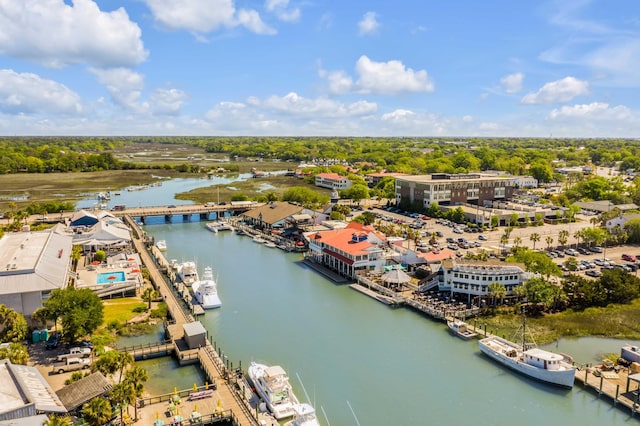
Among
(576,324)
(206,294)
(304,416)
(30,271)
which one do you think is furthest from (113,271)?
(576,324)

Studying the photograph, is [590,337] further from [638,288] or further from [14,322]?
[14,322]

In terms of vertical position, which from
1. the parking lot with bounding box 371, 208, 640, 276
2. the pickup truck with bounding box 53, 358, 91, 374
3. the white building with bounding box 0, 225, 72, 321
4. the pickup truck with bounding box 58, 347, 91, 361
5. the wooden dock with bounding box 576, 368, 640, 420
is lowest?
the wooden dock with bounding box 576, 368, 640, 420

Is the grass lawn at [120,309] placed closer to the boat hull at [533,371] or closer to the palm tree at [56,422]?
the palm tree at [56,422]

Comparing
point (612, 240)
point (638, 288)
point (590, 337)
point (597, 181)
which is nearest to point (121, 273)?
point (590, 337)

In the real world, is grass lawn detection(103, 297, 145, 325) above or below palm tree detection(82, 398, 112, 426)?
below

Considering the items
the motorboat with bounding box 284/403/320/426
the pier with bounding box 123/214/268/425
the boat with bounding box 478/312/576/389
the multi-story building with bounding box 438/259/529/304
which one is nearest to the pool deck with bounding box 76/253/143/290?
the pier with bounding box 123/214/268/425

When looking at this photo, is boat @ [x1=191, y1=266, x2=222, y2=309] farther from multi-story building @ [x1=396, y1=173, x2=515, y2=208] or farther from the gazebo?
multi-story building @ [x1=396, y1=173, x2=515, y2=208]
